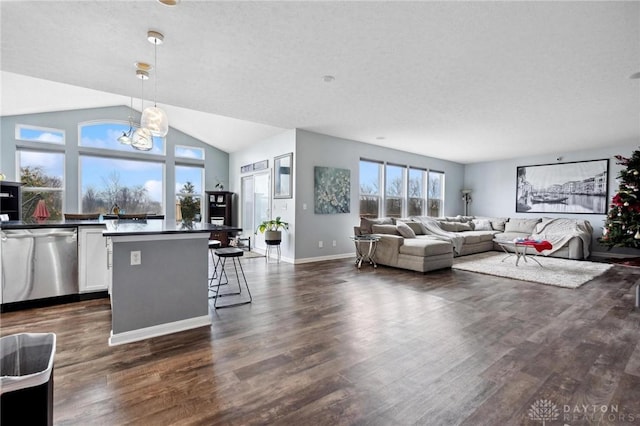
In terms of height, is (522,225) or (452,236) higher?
(522,225)

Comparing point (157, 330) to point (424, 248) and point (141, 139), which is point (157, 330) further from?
point (424, 248)

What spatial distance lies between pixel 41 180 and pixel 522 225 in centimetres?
1134

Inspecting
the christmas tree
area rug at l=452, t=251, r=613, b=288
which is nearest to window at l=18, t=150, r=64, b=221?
area rug at l=452, t=251, r=613, b=288

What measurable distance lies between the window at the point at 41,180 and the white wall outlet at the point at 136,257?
5606 millimetres

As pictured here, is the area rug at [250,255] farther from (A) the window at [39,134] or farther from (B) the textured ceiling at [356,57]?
(A) the window at [39,134]

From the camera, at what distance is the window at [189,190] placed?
327 inches

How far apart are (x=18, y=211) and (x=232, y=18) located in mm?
5055

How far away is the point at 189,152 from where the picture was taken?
8492 millimetres

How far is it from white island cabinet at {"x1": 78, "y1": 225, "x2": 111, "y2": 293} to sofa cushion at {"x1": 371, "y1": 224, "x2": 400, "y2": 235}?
4.39 meters

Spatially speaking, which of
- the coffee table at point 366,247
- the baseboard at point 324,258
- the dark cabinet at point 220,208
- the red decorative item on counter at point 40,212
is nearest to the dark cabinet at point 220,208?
the dark cabinet at point 220,208

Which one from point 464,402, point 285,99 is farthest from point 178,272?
point 285,99

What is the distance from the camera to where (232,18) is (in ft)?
7.84

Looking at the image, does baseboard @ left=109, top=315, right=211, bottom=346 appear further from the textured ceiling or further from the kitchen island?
the textured ceiling

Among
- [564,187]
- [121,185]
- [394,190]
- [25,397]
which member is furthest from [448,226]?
[121,185]
